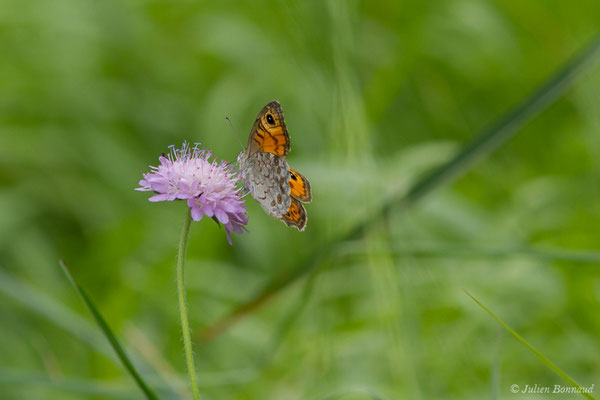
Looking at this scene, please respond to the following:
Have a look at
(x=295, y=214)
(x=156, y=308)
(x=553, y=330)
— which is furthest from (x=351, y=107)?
(x=156, y=308)

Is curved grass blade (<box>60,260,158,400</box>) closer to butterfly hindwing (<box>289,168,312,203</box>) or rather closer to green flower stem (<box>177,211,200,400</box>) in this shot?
green flower stem (<box>177,211,200,400</box>)

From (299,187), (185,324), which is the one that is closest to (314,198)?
(299,187)

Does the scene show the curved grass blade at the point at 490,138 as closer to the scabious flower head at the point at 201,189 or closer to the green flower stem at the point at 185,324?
the scabious flower head at the point at 201,189

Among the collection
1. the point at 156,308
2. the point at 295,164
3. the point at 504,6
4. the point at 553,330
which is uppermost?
the point at 504,6

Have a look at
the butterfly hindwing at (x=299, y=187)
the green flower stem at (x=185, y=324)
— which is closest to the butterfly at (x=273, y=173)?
the butterfly hindwing at (x=299, y=187)

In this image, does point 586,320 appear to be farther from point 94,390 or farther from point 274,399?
point 94,390

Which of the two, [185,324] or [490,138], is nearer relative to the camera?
[185,324]

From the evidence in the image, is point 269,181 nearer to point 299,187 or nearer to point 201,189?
point 299,187
